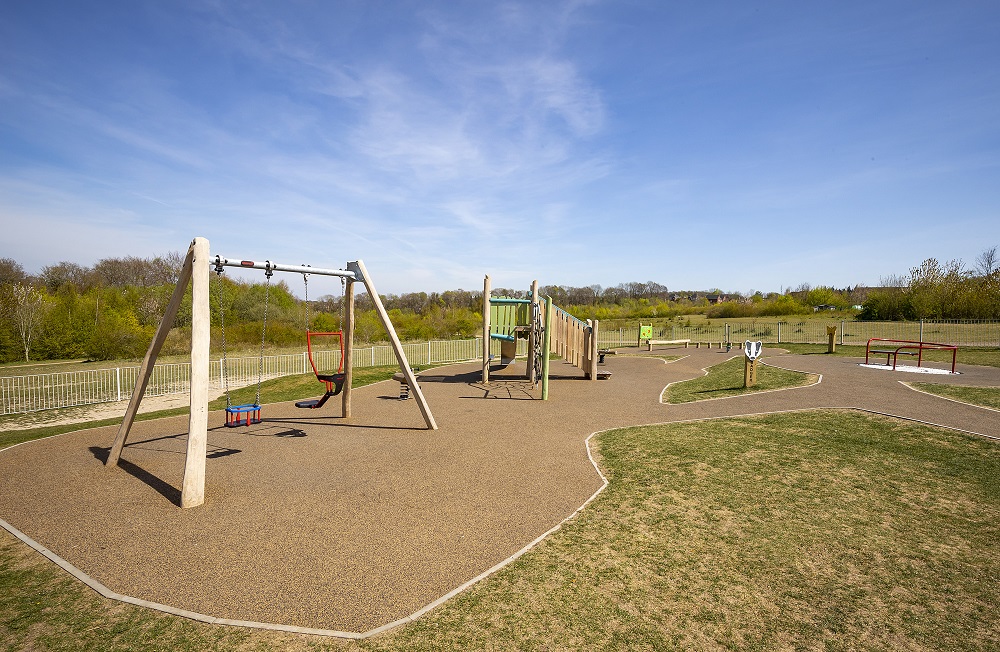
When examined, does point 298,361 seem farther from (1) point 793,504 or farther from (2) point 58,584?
(1) point 793,504

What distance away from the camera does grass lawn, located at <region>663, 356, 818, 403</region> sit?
13018 millimetres

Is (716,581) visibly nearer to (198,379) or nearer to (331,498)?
(331,498)

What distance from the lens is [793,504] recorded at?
577 cm

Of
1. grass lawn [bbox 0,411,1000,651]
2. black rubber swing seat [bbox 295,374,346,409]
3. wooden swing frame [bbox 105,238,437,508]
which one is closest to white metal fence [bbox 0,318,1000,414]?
black rubber swing seat [bbox 295,374,346,409]

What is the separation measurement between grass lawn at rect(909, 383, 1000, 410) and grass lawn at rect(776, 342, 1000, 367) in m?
7.47

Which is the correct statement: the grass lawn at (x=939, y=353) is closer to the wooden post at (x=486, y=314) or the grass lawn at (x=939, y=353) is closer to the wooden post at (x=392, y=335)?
the wooden post at (x=486, y=314)

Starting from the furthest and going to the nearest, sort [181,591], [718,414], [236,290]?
[236,290] < [718,414] < [181,591]

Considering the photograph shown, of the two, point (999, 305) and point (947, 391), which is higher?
point (999, 305)

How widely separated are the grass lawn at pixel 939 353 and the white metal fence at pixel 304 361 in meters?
1.25

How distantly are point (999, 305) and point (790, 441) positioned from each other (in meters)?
34.6

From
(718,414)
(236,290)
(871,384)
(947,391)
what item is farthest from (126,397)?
(236,290)

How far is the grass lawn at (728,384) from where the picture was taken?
13018mm

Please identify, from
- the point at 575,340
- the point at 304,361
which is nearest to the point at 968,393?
the point at 575,340

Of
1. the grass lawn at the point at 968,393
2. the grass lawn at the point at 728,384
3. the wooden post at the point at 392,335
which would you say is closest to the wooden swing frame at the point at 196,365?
the wooden post at the point at 392,335
